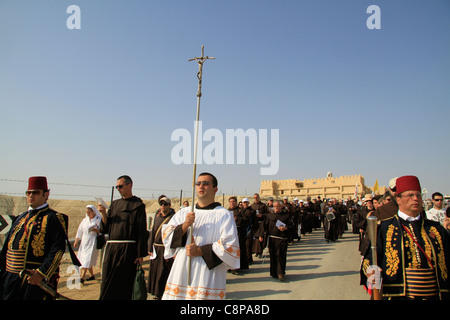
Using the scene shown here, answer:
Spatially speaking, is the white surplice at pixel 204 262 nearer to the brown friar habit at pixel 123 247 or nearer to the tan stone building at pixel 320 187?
the brown friar habit at pixel 123 247

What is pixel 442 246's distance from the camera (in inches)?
124

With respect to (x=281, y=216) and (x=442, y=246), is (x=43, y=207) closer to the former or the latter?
(x=442, y=246)

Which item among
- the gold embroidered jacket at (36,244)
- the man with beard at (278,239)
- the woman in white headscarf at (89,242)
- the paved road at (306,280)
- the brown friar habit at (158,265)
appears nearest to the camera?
the gold embroidered jacket at (36,244)

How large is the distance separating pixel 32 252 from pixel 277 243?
627 cm

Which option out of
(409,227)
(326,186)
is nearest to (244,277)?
(409,227)

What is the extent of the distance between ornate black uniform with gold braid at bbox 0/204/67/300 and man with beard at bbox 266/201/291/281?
19.1ft

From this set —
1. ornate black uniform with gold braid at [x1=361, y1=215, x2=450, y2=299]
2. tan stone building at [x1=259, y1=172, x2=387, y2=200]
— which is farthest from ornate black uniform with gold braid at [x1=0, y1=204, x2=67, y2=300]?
tan stone building at [x1=259, y1=172, x2=387, y2=200]

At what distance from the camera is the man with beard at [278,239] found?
27.3ft

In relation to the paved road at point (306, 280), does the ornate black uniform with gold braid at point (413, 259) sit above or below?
above

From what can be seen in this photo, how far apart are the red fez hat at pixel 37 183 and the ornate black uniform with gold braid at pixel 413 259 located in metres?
4.34

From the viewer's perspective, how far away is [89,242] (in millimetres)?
8438

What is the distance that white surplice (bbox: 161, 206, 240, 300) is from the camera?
3.39m

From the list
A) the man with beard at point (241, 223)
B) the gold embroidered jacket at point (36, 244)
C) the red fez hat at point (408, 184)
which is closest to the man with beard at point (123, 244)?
the gold embroidered jacket at point (36, 244)
